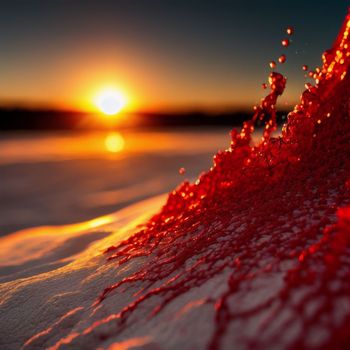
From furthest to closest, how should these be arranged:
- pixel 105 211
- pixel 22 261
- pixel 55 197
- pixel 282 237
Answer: pixel 55 197, pixel 105 211, pixel 22 261, pixel 282 237

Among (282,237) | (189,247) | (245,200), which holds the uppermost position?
(245,200)

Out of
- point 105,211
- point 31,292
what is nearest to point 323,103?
Answer: point 31,292

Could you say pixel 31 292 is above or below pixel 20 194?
below

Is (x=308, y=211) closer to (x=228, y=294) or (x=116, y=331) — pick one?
(x=228, y=294)

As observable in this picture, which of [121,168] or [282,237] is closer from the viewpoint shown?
[282,237]
